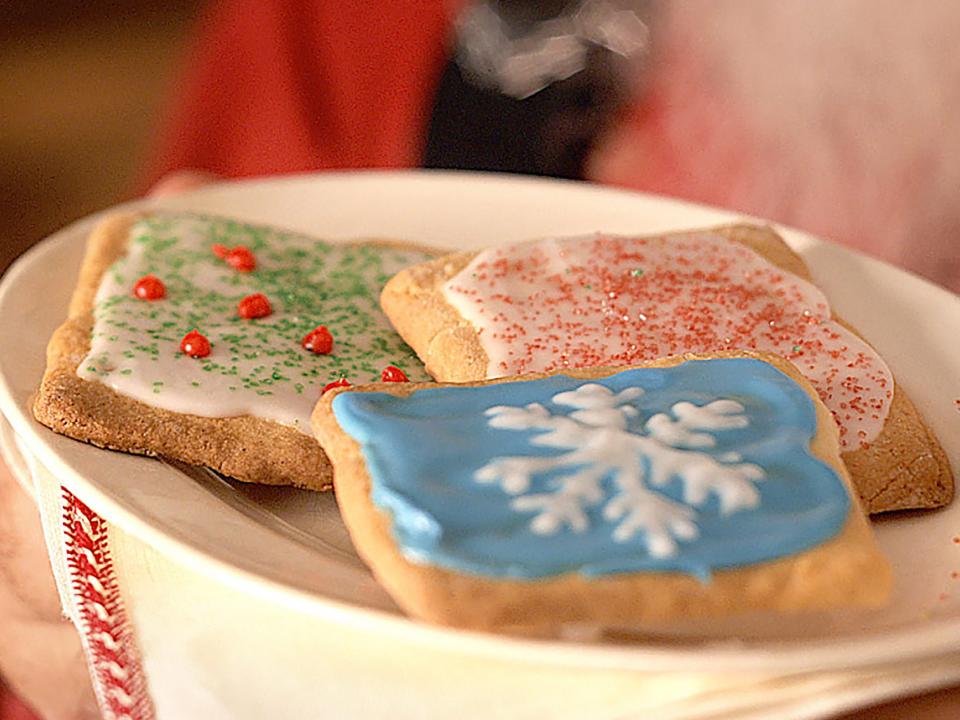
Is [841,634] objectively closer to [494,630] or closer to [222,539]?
[494,630]

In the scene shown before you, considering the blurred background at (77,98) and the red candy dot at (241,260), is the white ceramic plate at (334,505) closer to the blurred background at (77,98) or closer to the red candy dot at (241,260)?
the red candy dot at (241,260)

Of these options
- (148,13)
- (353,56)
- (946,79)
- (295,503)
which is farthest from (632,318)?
(148,13)

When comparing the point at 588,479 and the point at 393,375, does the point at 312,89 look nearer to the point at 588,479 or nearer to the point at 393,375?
the point at 393,375

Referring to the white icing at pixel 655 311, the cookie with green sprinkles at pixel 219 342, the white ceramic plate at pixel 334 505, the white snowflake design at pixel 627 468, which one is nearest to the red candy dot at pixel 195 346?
the cookie with green sprinkles at pixel 219 342

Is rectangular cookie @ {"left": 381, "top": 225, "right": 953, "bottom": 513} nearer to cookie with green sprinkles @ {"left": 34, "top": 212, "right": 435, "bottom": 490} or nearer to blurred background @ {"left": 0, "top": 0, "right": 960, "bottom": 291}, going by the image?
cookie with green sprinkles @ {"left": 34, "top": 212, "right": 435, "bottom": 490}

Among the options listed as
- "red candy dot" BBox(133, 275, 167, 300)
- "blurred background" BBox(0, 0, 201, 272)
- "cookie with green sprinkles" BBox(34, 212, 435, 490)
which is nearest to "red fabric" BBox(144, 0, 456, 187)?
"blurred background" BBox(0, 0, 201, 272)

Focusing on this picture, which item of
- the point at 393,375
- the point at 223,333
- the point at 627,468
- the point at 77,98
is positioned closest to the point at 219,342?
the point at 223,333
